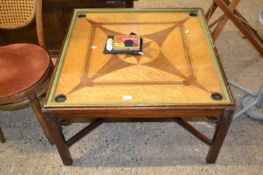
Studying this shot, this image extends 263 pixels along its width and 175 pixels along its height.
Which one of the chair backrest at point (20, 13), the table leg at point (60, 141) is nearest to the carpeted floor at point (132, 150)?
the table leg at point (60, 141)

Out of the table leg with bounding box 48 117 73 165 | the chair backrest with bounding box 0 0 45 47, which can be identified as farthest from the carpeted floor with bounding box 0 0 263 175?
the chair backrest with bounding box 0 0 45 47

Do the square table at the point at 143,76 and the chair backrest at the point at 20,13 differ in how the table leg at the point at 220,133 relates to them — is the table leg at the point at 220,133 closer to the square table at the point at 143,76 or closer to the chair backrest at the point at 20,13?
the square table at the point at 143,76

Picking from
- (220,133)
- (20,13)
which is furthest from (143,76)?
(20,13)

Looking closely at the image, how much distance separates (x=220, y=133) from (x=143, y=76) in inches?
19.3

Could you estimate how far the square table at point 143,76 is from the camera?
1.24 meters

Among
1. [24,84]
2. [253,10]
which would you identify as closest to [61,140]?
[24,84]

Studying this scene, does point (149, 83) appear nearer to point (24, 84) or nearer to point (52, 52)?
point (24, 84)

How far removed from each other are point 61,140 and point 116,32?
0.72m

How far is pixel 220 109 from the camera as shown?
123 centimetres

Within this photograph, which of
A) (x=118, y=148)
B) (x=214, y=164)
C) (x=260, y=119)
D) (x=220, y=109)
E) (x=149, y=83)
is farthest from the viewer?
(x=260, y=119)

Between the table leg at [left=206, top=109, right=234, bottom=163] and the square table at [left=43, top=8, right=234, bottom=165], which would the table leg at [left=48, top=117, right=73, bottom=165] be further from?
the table leg at [left=206, top=109, right=234, bottom=163]

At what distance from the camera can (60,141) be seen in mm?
1439

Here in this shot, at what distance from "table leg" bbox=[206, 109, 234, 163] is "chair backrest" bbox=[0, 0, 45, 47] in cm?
121

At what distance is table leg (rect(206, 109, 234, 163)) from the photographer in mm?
1252
